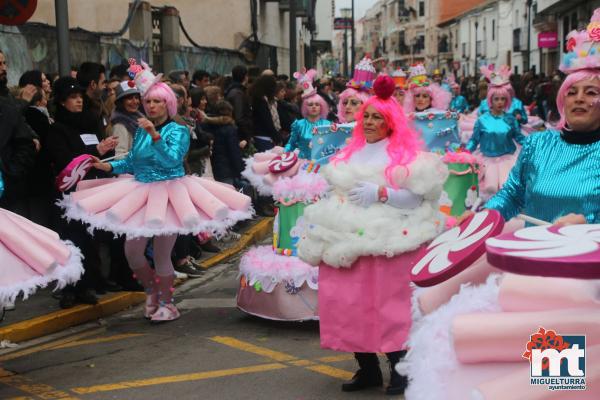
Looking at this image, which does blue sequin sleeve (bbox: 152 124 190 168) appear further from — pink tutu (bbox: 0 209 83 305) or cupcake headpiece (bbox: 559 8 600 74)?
cupcake headpiece (bbox: 559 8 600 74)

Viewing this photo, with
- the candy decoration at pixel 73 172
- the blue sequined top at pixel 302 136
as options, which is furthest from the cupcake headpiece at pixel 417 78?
the candy decoration at pixel 73 172

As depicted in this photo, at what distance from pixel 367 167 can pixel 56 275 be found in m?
1.99

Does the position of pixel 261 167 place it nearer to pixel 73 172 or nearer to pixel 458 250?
pixel 73 172

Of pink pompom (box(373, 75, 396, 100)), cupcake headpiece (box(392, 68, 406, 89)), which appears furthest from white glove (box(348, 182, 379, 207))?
cupcake headpiece (box(392, 68, 406, 89))

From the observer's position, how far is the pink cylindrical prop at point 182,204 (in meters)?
7.20

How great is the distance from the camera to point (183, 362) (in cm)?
664

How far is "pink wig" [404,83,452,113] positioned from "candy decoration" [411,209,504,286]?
21.1ft

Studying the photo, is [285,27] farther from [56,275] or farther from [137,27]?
[56,275]

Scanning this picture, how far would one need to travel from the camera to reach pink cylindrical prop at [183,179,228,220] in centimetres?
732

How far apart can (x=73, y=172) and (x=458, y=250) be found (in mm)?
4514

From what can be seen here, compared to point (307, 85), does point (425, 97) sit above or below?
below

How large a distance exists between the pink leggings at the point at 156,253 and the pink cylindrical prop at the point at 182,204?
42 cm

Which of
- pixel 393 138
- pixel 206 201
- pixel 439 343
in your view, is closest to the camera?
pixel 439 343

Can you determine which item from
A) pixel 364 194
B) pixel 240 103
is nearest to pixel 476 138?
pixel 240 103
